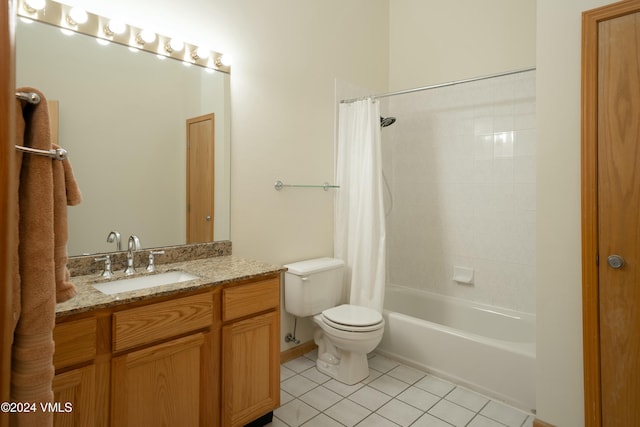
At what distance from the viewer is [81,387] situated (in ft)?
4.28

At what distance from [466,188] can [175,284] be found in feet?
7.95

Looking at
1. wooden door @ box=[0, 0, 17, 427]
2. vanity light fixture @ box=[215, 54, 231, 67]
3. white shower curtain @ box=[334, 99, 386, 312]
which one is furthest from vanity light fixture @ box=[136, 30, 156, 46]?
wooden door @ box=[0, 0, 17, 427]

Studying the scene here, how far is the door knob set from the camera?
5.26ft

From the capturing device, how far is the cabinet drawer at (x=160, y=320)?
140 cm

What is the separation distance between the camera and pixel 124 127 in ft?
6.26

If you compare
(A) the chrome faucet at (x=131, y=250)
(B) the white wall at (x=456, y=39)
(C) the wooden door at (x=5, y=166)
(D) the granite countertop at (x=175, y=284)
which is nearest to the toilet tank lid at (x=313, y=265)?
(D) the granite countertop at (x=175, y=284)

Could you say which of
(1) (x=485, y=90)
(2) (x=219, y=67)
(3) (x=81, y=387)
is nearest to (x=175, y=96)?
(2) (x=219, y=67)

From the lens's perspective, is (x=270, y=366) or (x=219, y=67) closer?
(x=270, y=366)

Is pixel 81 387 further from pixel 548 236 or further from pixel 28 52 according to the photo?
pixel 548 236

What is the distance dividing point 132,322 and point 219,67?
155 cm

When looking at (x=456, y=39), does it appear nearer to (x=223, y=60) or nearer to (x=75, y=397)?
(x=223, y=60)

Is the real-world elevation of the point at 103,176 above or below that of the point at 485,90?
below

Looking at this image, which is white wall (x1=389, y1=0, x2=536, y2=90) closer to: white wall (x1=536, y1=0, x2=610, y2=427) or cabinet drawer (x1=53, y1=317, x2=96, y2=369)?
white wall (x1=536, y1=0, x2=610, y2=427)

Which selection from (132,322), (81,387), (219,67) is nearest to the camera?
(81,387)
